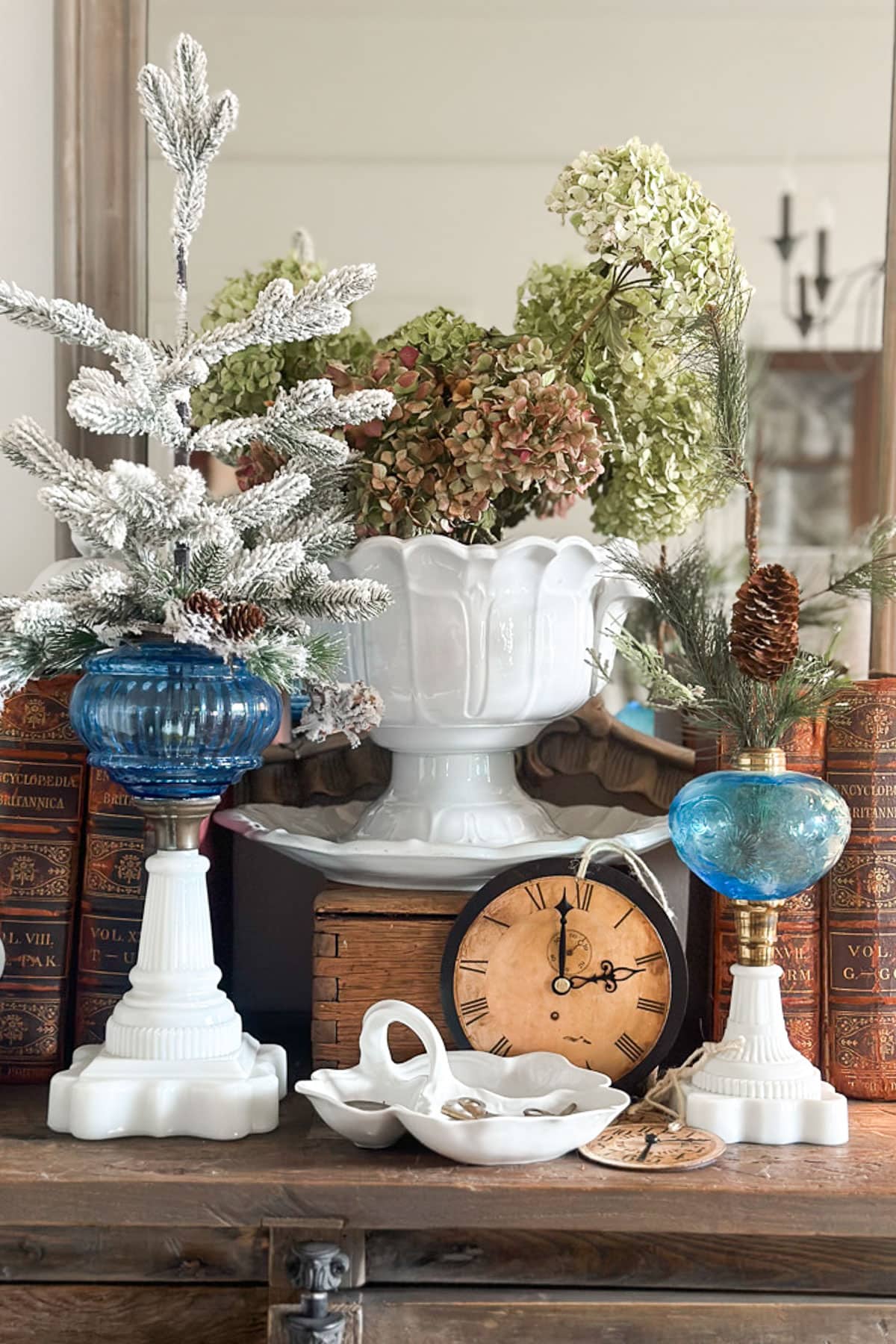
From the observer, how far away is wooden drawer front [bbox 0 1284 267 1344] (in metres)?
0.71

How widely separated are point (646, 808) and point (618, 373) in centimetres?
34

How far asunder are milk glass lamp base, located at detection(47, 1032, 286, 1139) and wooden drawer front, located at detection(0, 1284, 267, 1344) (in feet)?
0.27

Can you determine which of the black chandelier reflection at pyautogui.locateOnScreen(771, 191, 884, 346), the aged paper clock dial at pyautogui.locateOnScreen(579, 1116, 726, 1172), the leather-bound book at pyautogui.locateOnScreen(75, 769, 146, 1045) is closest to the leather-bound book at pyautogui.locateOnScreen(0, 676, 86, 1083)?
the leather-bound book at pyautogui.locateOnScreen(75, 769, 146, 1045)

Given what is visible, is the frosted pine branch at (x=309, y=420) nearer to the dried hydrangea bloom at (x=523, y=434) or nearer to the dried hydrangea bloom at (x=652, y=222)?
the dried hydrangea bloom at (x=523, y=434)

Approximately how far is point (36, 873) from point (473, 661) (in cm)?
32

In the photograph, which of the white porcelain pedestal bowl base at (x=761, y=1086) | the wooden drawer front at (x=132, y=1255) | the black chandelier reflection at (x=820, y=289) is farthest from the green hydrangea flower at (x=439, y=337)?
the black chandelier reflection at (x=820, y=289)

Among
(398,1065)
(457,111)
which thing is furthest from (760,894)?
(457,111)

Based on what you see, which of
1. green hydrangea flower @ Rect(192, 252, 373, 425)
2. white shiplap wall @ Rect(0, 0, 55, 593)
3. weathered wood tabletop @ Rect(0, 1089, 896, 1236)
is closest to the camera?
weathered wood tabletop @ Rect(0, 1089, 896, 1236)

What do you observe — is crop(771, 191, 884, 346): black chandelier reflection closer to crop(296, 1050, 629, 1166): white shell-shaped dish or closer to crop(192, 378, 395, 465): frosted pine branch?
crop(192, 378, 395, 465): frosted pine branch

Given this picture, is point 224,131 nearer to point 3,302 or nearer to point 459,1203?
point 3,302

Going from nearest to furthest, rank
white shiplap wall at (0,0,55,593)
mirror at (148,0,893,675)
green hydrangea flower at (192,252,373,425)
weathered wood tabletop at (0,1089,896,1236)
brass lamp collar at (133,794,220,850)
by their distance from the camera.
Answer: weathered wood tabletop at (0,1089,896,1236) < brass lamp collar at (133,794,220,850) < green hydrangea flower at (192,252,373,425) < white shiplap wall at (0,0,55,593) < mirror at (148,0,893,675)

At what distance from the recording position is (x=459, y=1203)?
69 centimetres

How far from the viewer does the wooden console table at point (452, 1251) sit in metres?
0.69

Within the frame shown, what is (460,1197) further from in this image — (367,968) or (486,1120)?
(367,968)
